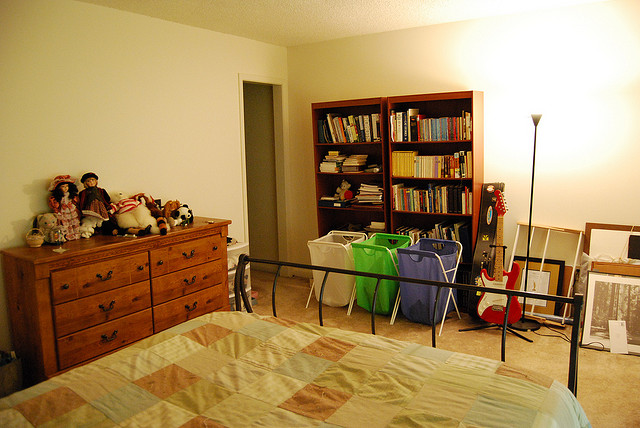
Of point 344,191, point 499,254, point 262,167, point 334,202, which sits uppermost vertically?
point 262,167

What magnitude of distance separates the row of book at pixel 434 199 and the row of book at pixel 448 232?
0.16 m

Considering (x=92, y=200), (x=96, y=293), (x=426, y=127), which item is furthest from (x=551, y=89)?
(x=96, y=293)

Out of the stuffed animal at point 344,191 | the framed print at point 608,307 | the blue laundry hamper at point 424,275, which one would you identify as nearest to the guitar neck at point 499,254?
the blue laundry hamper at point 424,275

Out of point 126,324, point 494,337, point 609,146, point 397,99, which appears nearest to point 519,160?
point 609,146

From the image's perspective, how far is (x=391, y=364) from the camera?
1.64 metres

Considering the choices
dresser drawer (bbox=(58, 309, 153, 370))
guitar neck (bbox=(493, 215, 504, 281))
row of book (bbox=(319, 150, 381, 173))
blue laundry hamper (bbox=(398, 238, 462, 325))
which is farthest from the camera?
row of book (bbox=(319, 150, 381, 173))

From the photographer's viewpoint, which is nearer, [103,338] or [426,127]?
[103,338]

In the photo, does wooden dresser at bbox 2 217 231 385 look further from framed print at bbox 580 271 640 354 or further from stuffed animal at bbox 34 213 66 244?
framed print at bbox 580 271 640 354

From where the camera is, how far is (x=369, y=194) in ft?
14.5

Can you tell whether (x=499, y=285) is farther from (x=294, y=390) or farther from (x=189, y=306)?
(x=294, y=390)

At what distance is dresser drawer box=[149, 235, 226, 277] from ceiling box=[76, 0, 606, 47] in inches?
67.3

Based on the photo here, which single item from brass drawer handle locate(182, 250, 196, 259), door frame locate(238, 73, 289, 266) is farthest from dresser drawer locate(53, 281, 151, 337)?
door frame locate(238, 73, 289, 266)

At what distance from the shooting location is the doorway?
17.1ft

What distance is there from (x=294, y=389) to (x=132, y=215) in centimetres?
214
